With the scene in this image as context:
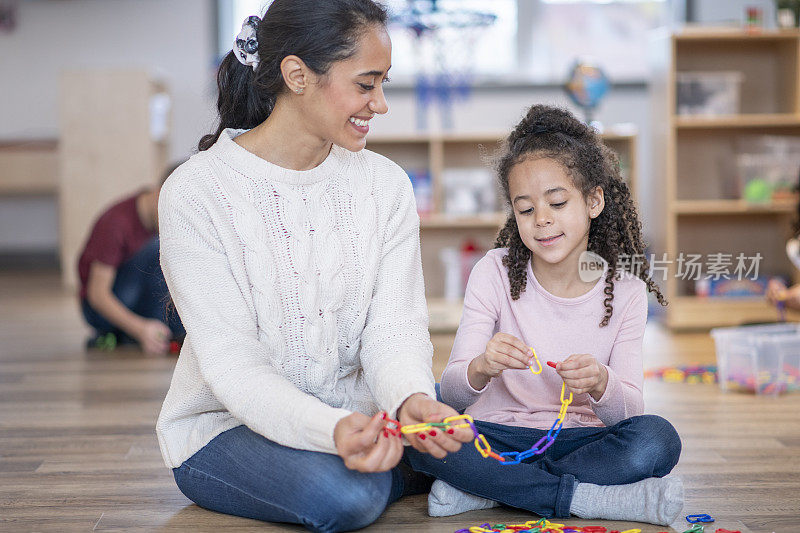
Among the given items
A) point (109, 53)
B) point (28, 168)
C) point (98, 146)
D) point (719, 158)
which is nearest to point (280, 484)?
point (719, 158)

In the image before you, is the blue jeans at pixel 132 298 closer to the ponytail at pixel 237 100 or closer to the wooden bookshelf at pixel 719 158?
the ponytail at pixel 237 100

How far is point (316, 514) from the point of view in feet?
4.90

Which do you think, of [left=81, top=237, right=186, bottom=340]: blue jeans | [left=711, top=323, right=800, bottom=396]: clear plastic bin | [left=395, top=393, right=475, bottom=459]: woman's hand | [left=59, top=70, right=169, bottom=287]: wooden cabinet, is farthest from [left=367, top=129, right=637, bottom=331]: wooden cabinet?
[left=395, top=393, right=475, bottom=459]: woman's hand

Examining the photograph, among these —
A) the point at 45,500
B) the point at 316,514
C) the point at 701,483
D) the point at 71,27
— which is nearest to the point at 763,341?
the point at 701,483

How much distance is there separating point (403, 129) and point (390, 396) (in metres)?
3.97

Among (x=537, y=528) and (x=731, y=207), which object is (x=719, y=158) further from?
(x=537, y=528)

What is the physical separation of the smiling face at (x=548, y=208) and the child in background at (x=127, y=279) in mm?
1829

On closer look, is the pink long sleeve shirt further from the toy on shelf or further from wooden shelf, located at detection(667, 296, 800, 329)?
wooden shelf, located at detection(667, 296, 800, 329)

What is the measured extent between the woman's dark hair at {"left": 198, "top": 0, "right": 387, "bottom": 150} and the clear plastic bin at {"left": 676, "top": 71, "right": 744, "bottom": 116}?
2436 millimetres

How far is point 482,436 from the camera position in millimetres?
1477

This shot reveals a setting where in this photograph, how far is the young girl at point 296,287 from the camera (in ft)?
4.85

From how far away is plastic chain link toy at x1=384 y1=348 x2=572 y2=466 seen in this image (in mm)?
1393

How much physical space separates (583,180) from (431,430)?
1.94 ft

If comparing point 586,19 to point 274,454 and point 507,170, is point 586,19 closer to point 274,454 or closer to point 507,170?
point 507,170
